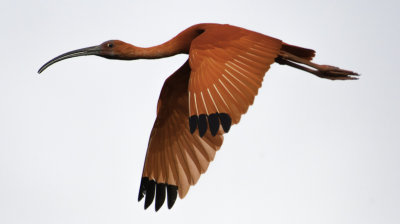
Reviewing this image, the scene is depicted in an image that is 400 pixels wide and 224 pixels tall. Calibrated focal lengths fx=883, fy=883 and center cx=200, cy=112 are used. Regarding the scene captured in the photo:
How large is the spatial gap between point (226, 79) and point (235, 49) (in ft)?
2.42

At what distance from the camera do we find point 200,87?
12.1 meters

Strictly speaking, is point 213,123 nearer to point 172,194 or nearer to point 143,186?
point 172,194

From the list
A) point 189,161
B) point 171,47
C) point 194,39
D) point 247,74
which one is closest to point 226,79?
point 247,74

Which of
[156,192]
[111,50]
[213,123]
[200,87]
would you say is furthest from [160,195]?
[213,123]

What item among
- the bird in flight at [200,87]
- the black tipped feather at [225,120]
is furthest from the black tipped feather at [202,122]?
the black tipped feather at [225,120]

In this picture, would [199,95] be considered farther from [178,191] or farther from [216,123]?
[178,191]

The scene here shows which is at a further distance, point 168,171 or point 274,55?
point 168,171

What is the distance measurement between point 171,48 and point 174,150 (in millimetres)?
2067

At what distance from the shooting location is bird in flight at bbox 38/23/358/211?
11883 millimetres

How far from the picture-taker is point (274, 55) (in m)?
12.7

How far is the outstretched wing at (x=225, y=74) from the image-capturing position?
38.5 ft

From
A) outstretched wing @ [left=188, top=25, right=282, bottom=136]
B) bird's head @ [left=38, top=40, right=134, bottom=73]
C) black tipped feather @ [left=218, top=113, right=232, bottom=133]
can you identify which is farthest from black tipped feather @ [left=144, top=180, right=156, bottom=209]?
black tipped feather @ [left=218, top=113, right=232, bottom=133]

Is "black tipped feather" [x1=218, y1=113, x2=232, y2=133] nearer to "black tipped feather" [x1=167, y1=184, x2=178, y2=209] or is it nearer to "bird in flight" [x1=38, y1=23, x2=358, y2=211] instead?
"bird in flight" [x1=38, y1=23, x2=358, y2=211]

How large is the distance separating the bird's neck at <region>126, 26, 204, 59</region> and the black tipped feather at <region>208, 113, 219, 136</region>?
2.81 meters
